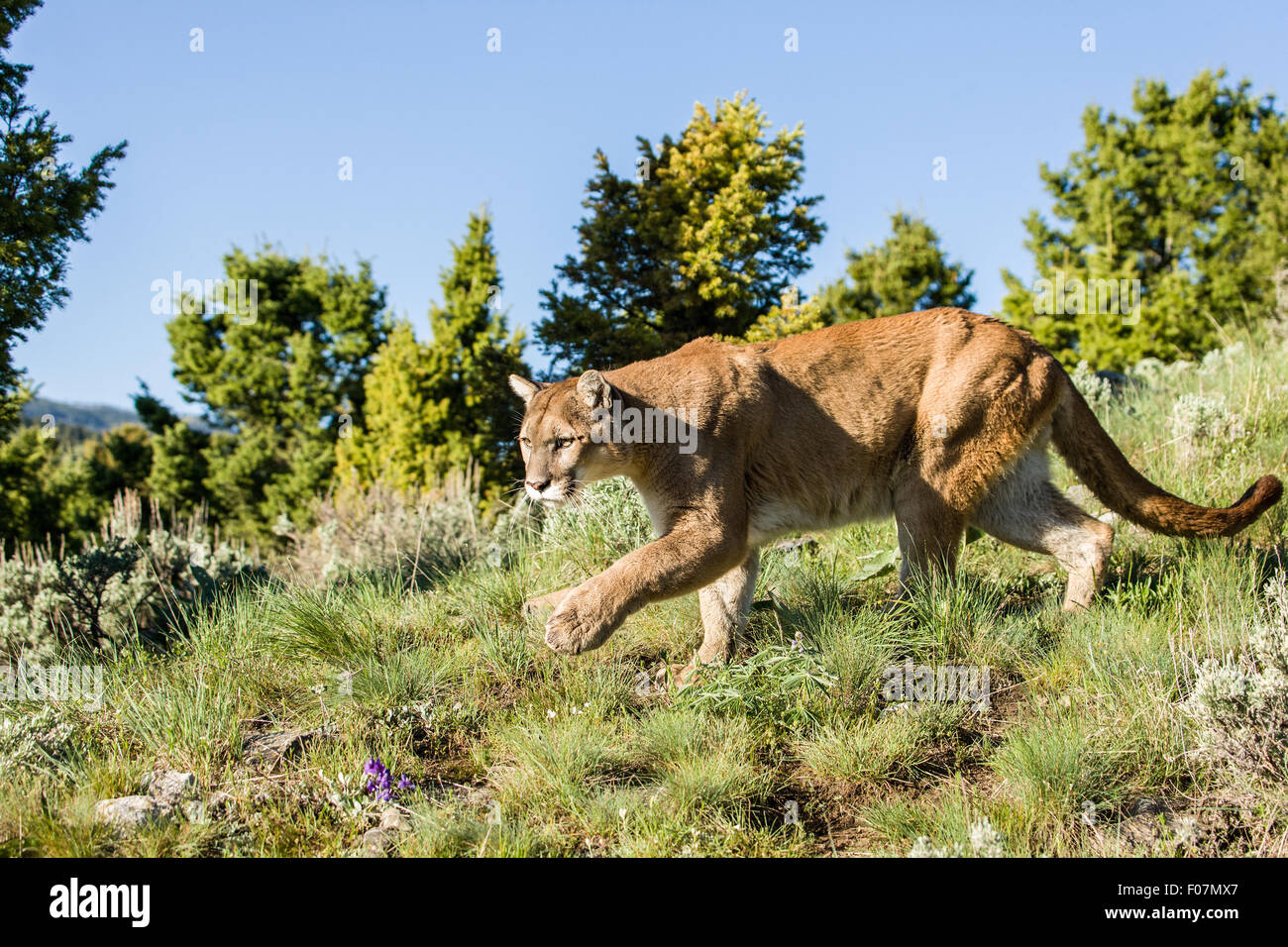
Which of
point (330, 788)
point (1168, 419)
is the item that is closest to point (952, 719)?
point (330, 788)

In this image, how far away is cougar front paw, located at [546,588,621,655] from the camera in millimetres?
3998

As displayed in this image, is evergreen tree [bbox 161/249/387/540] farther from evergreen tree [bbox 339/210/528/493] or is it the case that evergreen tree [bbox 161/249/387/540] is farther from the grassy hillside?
the grassy hillside

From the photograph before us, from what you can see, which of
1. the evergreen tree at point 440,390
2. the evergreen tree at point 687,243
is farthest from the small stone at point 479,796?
the evergreen tree at point 440,390

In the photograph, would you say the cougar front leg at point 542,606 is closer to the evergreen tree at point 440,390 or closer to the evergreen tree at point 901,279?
the evergreen tree at point 440,390

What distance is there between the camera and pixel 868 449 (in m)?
5.09

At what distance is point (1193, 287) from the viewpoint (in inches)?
822

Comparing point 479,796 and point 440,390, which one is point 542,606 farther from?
point 440,390

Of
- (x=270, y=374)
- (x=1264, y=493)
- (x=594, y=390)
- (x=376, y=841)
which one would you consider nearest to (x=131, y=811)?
(x=376, y=841)

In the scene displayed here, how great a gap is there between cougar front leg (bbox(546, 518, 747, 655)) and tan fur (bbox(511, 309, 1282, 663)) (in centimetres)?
10

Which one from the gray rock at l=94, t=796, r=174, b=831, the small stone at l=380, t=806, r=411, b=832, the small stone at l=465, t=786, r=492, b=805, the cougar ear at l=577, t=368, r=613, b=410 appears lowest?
the small stone at l=380, t=806, r=411, b=832

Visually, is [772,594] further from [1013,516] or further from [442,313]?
[442,313]

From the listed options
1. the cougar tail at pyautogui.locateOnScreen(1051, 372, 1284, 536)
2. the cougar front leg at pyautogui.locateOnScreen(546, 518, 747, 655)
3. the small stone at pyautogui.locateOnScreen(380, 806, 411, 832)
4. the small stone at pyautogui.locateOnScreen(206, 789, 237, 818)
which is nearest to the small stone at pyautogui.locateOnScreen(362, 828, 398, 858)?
the small stone at pyautogui.locateOnScreen(380, 806, 411, 832)

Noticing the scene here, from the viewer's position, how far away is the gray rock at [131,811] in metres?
3.48

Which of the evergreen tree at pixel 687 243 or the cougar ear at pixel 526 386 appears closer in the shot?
the cougar ear at pixel 526 386
